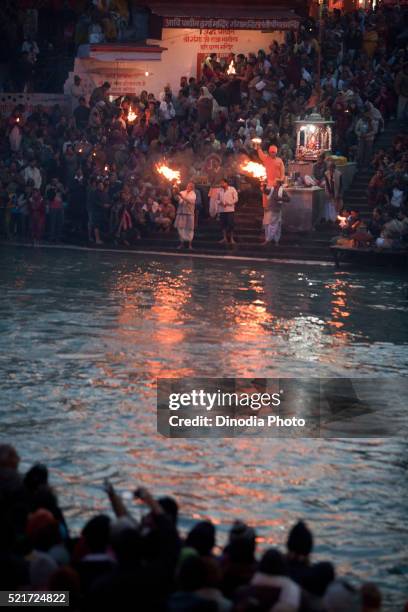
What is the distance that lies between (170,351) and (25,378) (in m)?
2.59

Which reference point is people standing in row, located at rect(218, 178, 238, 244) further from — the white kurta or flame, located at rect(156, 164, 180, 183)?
flame, located at rect(156, 164, 180, 183)

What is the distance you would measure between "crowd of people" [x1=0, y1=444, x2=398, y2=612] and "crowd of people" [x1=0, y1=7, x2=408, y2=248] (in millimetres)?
21969

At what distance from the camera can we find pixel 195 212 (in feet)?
106

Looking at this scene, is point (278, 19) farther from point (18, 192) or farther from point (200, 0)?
point (18, 192)

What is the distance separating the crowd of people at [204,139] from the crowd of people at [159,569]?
22.0 meters

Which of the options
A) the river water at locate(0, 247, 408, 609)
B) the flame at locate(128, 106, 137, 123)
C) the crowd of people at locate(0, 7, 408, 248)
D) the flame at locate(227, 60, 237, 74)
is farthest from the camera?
the flame at locate(227, 60, 237, 74)

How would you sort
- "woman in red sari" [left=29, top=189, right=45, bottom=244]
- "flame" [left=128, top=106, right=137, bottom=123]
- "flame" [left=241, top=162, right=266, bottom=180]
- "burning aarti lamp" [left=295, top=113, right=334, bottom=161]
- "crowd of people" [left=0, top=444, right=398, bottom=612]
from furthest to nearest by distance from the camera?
"flame" [left=128, top=106, right=137, bottom=123], "woman in red sari" [left=29, top=189, right=45, bottom=244], "flame" [left=241, top=162, right=266, bottom=180], "burning aarti lamp" [left=295, top=113, right=334, bottom=161], "crowd of people" [left=0, top=444, right=398, bottom=612]

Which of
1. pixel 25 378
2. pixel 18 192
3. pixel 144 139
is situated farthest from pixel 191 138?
pixel 25 378

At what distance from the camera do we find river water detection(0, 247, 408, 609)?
12.2 metres

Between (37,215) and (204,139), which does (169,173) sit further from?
(37,215)

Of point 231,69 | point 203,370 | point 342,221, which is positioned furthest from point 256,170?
point 203,370

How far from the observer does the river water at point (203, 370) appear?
12.2 metres

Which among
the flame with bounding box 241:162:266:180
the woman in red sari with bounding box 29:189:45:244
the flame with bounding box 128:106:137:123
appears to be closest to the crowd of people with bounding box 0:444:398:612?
the flame with bounding box 241:162:266:180

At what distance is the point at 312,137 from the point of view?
3259 cm
